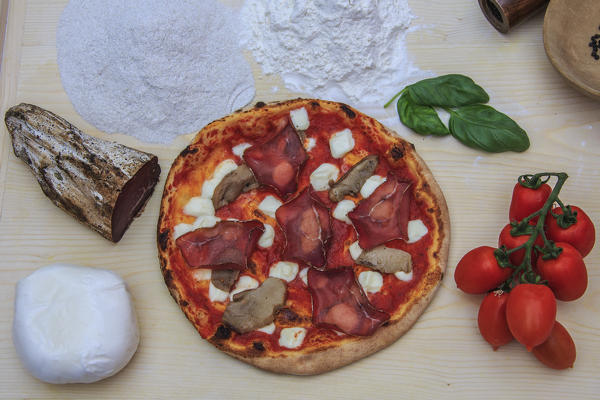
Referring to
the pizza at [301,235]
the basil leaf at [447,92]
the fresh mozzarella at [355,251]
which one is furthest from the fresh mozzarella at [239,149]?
the basil leaf at [447,92]

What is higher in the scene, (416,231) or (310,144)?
(310,144)

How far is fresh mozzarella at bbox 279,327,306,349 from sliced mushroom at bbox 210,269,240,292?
0.69 ft

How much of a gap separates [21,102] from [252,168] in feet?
2.75

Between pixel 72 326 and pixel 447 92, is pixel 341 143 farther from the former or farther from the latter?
pixel 72 326

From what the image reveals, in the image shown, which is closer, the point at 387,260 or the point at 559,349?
the point at 559,349

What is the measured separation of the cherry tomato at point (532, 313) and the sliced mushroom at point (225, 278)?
0.79 m

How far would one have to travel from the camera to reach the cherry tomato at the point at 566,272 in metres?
1.66

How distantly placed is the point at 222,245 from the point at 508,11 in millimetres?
1144

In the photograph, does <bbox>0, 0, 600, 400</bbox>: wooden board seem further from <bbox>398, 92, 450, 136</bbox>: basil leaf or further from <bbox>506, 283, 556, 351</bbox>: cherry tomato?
<bbox>506, 283, 556, 351</bbox>: cherry tomato

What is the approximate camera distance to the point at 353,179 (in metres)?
1.91

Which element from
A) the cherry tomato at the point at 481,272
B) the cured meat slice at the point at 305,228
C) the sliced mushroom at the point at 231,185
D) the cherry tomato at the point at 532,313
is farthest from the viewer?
the sliced mushroom at the point at 231,185

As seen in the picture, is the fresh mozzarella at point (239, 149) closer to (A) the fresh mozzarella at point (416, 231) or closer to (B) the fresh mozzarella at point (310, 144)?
(B) the fresh mozzarella at point (310, 144)

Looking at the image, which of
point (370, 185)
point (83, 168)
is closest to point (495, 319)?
point (370, 185)

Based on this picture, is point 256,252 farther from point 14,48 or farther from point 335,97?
point 14,48
